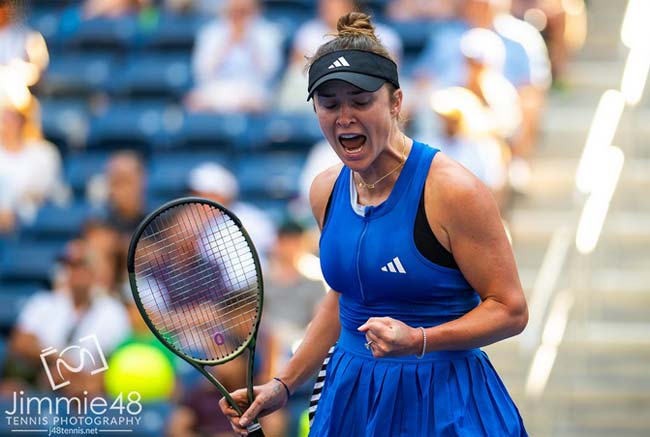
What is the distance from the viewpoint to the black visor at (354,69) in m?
3.29

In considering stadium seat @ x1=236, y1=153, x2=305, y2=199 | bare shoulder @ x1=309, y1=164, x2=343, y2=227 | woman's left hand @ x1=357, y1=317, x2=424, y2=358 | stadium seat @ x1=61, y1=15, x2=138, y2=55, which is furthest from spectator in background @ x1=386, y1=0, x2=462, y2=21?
woman's left hand @ x1=357, y1=317, x2=424, y2=358

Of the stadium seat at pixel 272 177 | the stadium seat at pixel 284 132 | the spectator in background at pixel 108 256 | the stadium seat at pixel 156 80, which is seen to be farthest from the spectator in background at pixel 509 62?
the spectator in background at pixel 108 256

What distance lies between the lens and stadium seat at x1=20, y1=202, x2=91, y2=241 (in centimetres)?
834

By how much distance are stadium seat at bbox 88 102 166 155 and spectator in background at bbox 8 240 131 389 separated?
152 cm

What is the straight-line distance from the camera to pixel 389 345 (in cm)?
312

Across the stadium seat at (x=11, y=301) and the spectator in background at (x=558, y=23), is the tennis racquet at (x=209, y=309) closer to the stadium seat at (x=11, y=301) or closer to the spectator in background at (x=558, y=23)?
the stadium seat at (x=11, y=301)

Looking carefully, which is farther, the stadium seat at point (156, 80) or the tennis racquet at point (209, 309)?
the stadium seat at point (156, 80)

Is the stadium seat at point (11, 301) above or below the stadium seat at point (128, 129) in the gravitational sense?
below

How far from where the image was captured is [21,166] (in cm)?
845

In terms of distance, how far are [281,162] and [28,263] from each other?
1.77 meters

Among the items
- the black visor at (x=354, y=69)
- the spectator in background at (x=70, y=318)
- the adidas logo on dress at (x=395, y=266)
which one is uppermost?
the black visor at (x=354, y=69)

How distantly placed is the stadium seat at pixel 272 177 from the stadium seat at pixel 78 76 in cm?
161

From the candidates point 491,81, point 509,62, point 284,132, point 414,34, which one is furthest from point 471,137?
point 414,34

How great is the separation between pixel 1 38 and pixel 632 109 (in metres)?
4.74
